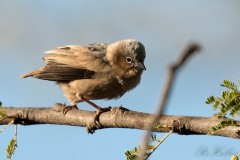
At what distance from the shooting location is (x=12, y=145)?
458 centimetres

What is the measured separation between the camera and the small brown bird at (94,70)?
7215mm

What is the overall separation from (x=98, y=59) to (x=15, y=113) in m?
2.52

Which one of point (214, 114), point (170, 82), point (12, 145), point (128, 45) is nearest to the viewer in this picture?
point (170, 82)

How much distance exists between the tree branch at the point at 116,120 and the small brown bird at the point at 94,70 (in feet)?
5.44

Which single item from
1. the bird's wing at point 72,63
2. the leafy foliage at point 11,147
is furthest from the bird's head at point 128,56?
the leafy foliage at point 11,147

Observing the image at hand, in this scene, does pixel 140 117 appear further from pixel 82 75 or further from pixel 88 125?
pixel 82 75

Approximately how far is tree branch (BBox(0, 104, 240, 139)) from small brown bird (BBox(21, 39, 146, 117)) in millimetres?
1658

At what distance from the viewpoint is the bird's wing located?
7.32 m

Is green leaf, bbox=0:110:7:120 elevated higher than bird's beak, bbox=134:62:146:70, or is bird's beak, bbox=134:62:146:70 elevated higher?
bird's beak, bbox=134:62:146:70

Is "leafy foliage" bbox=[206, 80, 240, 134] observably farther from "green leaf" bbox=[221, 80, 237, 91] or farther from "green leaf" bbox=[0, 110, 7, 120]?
"green leaf" bbox=[0, 110, 7, 120]

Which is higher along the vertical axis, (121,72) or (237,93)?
(121,72)

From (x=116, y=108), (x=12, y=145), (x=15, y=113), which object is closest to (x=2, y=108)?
(x=15, y=113)

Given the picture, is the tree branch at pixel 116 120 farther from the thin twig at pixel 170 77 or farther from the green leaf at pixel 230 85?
the thin twig at pixel 170 77

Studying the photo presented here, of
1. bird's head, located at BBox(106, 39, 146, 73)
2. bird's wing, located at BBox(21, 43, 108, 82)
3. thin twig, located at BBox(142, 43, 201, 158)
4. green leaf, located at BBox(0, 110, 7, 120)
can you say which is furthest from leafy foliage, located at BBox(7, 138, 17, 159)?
thin twig, located at BBox(142, 43, 201, 158)
